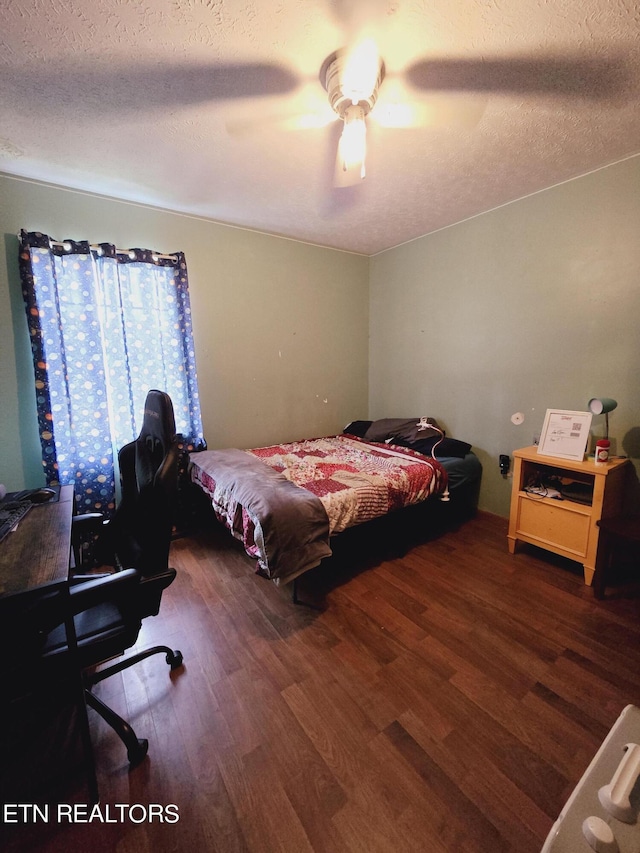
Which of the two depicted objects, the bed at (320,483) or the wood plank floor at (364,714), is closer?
the wood plank floor at (364,714)

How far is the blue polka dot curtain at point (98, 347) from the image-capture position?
2.14m

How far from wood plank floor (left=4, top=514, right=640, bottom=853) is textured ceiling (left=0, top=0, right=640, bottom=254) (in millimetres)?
2575

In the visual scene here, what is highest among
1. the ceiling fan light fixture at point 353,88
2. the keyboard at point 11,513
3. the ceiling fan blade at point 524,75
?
the ceiling fan blade at point 524,75

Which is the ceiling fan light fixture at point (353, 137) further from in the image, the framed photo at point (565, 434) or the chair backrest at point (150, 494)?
the framed photo at point (565, 434)

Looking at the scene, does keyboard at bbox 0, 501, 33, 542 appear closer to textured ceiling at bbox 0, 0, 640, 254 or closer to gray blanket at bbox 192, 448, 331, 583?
gray blanket at bbox 192, 448, 331, 583

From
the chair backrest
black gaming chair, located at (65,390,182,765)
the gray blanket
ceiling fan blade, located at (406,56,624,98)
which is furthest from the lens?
the gray blanket

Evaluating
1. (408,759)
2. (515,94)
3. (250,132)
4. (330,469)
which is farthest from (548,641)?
(250,132)

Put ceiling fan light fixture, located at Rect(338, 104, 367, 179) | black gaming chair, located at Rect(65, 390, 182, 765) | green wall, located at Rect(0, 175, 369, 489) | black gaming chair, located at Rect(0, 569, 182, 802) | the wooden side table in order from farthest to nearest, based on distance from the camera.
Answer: green wall, located at Rect(0, 175, 369, 489), the wooden side table, ceiling fan light fixture, located at Rect(338, 104, 367, 179), black gaming chair, located at Rect(65, 390, 182, 765), black gaming chair, located at Rect(0, 569, 182, 802)

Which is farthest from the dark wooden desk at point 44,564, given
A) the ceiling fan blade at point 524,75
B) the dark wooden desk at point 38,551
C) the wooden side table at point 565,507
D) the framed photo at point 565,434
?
the framed photo at point 565,434

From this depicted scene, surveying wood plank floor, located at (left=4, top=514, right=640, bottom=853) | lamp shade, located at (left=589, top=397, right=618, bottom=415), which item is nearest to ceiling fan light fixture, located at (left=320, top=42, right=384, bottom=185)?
lamp shade, located at (left=589, top=397, right=618, bottom=415)

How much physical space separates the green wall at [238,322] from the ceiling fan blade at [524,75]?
6.47 feet

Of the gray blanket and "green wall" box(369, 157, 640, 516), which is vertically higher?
"green wall" box(369, 157, 640, 516)

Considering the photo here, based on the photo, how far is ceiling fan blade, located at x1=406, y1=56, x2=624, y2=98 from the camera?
52.9 inches

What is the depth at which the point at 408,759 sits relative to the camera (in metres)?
1.13
